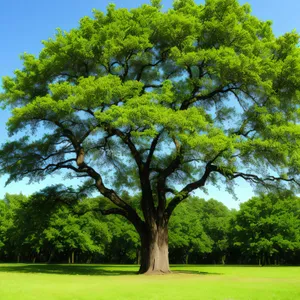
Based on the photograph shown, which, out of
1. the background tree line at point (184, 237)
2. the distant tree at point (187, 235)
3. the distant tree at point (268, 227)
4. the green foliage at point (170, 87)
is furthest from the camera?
the distant tree at point (187, 235)

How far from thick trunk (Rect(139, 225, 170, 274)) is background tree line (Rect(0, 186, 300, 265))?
26.5 metres

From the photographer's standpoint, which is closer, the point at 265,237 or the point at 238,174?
the point at 238,174

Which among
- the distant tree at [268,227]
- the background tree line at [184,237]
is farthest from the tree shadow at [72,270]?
the distant tree at [268,227]

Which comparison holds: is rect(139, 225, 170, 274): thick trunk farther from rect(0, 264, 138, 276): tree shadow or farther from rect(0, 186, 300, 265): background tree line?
rect(0, 186, 300, 265): background tree line

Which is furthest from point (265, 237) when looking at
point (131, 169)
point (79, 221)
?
point (131, 169)

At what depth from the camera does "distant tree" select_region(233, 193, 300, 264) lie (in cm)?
6519

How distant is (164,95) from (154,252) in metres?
11.0

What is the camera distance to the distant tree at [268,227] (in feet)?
214

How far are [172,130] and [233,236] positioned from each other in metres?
61.2

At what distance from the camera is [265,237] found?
67.1 metres

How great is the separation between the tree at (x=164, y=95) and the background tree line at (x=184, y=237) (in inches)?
1041

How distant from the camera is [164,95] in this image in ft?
76.6

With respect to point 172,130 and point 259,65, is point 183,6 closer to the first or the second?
point 259,65

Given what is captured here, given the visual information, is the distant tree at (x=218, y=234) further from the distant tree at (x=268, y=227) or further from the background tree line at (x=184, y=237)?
the distant tree at (x=268, y=227)
